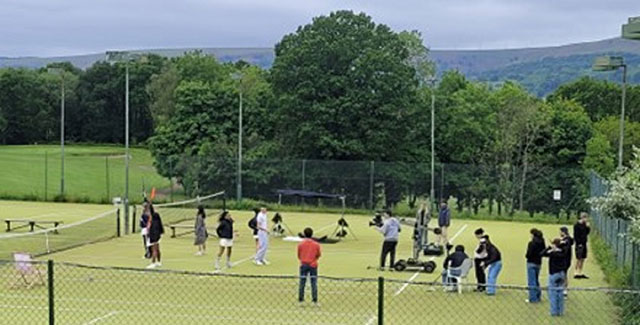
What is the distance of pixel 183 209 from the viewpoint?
147 ft

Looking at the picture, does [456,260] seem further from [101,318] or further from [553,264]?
[101,318]

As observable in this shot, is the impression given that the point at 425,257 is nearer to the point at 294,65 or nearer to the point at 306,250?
the point at 306,250

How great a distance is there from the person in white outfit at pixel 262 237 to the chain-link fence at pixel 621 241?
29.4ft

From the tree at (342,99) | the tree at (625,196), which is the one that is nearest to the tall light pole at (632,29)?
the tree at (625,196)

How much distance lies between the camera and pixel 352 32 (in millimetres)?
55469

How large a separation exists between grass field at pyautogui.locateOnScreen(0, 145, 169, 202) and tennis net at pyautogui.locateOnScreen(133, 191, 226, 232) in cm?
603

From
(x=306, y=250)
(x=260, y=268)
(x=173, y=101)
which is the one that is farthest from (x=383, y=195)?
(x=173, y=101)

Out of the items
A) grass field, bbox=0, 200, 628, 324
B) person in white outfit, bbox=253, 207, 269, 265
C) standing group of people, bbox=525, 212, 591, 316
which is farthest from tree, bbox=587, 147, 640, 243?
person in white outfit, bbox=253, 207, 269, 265

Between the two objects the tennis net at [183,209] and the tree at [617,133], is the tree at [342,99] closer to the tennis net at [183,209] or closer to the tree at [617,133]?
the tennis net at [183,209]

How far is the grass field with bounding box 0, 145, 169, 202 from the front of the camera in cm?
5381

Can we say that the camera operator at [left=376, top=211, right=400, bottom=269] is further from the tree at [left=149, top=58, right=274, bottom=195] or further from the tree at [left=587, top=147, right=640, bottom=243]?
the tree at [left=149, top=58, right=274, bottom=195]

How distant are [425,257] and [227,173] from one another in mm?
23996

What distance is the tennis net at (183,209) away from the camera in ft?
126

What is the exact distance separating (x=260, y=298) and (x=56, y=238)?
551 inches
